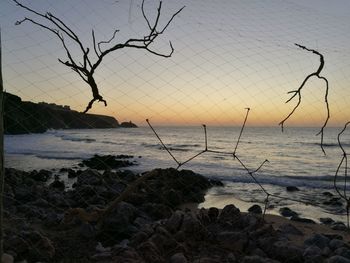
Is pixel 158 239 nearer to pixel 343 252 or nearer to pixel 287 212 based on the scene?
pixel 343 252

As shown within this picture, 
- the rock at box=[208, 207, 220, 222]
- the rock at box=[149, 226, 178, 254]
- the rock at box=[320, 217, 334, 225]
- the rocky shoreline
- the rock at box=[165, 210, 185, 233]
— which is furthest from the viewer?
the rock at box=[320, 217, 334, 225]

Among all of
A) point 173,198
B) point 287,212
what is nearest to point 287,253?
point 287,212

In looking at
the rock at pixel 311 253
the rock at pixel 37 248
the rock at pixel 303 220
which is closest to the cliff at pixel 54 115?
the rock at pixel 37 248

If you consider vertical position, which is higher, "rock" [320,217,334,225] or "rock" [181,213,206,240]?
"rock" [181,213,206,240]

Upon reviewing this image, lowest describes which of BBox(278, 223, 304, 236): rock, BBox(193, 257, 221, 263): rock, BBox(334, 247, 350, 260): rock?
BBox(278, 223, 304, 236): rock

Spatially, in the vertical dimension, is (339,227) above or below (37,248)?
below

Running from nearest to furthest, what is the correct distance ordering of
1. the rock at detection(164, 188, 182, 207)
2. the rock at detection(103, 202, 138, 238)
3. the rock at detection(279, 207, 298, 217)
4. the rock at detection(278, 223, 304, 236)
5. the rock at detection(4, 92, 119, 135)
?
1. the rock at detection(4, 92, 119, 135)
2. the rock at detection(103, 202, 138, 238)
3. the rock at detection(278, 223, 304, 236)
4. the rock at detection(279, 207, 298, 217)
5. the rock at detection(164, 188, 182, 207)

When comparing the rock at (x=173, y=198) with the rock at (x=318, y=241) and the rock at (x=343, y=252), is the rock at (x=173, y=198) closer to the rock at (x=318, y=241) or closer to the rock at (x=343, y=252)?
the rock at (x=318, y=241)

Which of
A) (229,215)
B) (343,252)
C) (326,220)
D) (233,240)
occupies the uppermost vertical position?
(229,215)

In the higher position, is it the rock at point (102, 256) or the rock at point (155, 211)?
the rock at point (102, 256)

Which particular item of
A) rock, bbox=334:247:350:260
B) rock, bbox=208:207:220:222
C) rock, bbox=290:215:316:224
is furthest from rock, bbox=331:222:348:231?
rock, bbox=208:207:220:222

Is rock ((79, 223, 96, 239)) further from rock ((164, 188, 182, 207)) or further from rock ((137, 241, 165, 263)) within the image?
rock ((164, 188, 182, 207))

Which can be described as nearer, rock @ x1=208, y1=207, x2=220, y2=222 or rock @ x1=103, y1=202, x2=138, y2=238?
rock @ x1=103, y1=202, x2=138, y2=238

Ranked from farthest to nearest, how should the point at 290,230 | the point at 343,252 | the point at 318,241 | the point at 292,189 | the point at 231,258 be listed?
1. the point at 292,189
2. the point at 290,230
3. the point at 318,241
4. the point at 343,252
5. the point at 231,258
